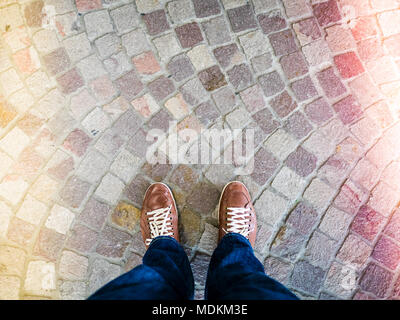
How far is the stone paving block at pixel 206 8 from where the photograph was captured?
7.82ft

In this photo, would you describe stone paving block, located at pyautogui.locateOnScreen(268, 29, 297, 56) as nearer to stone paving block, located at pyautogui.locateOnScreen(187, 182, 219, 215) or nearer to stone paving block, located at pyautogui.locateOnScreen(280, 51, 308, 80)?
stone paving block, located at pyautogui.locateOnScreen(280, 51, 308, 80)

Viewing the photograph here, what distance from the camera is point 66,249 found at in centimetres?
225

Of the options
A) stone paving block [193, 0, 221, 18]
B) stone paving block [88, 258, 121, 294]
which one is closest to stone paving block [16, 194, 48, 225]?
stone paving block [88, 258, 121, 294]

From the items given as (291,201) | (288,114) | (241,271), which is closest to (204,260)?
(241,271)

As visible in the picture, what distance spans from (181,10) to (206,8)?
8.7 inches

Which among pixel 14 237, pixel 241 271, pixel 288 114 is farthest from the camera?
pixel 288 114

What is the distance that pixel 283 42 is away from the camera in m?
2.42

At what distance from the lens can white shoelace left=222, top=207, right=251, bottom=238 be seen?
87.4 inches

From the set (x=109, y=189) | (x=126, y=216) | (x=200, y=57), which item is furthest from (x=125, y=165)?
(x=200, y=57)

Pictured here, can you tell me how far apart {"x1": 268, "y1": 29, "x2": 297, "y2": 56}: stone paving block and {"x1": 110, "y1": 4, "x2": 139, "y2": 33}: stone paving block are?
120cm

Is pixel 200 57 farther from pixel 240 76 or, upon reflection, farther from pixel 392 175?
pixel 392 175

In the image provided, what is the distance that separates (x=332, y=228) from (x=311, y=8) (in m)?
1.97

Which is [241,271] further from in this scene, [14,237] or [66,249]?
[14,237]

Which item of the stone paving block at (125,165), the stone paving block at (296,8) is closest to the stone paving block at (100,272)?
the stone paving block at (125,165)
